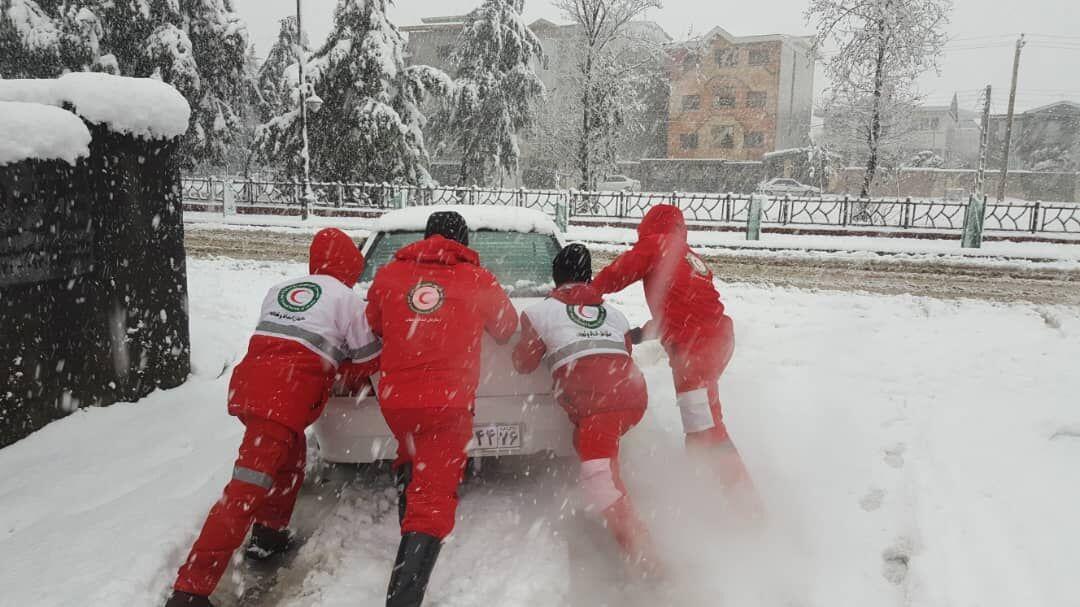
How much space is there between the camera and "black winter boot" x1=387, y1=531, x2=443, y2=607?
2555 millimetres

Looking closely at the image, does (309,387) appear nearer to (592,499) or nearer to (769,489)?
(592,499)

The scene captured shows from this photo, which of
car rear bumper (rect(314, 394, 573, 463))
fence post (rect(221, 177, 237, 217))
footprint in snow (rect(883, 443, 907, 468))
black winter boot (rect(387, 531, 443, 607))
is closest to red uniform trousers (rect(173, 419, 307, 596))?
car rear bumper (rect(314, 394, 573, 463))

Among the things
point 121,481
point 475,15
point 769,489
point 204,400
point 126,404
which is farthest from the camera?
point 475,15

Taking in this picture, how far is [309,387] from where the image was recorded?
2939mm

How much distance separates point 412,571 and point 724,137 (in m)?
47.5

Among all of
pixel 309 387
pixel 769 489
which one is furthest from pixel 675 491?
pixel 309 387

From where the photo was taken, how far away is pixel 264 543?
313 centimetres

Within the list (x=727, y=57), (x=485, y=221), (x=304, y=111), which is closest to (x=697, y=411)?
(x=485, y=221)

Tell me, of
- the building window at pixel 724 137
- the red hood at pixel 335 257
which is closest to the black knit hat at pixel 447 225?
the red hood at pixel 335 257

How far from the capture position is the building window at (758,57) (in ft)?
150

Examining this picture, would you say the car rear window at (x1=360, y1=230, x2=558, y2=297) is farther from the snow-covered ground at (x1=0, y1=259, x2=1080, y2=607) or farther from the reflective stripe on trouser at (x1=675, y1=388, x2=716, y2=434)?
the snow-covered ground at (x1=0, y1=259, x2=1080, y2=607)

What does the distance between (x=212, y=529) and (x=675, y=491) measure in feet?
7.64

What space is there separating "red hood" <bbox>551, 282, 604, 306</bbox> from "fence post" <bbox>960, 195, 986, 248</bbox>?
17102mm

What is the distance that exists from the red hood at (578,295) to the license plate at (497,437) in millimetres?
644
